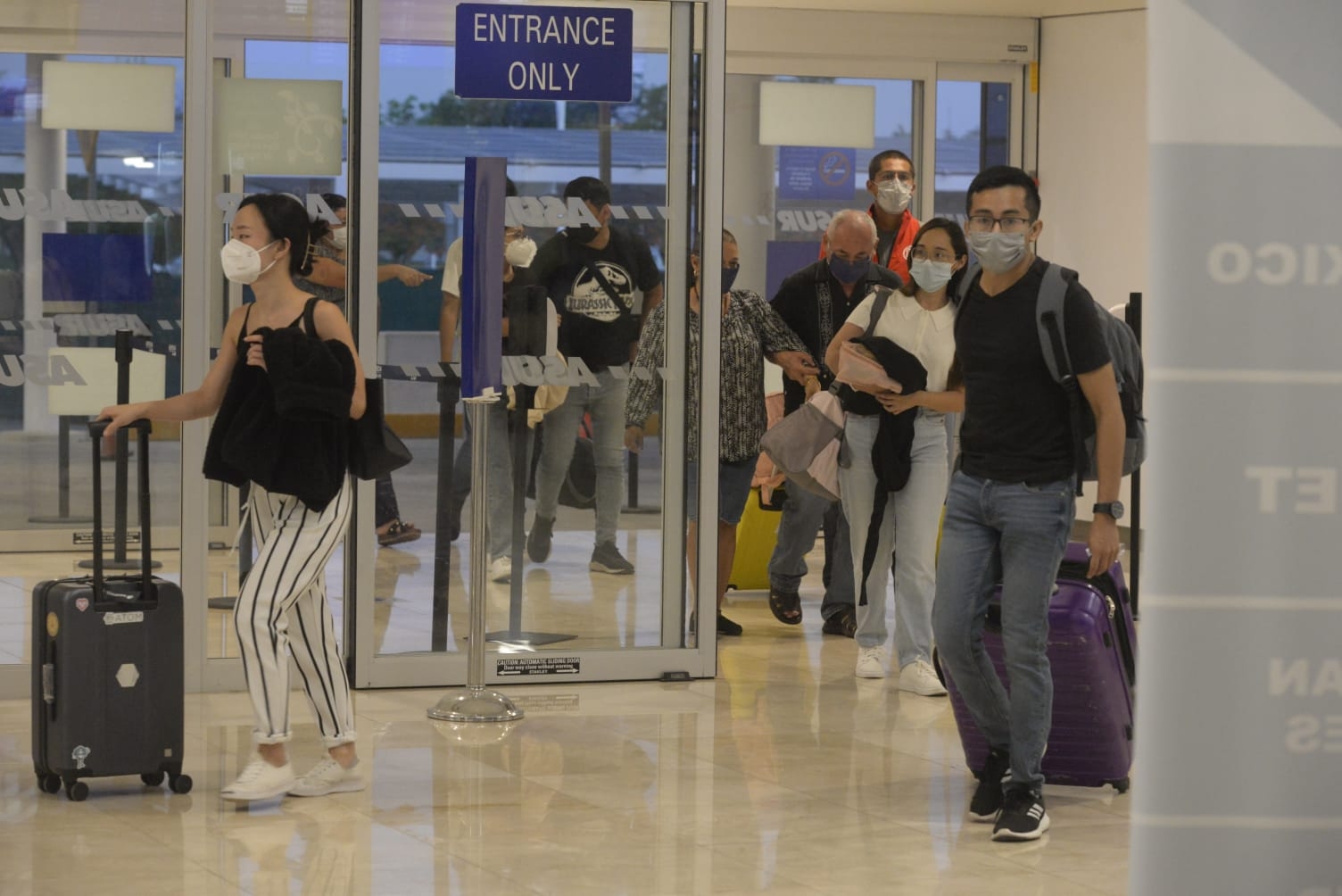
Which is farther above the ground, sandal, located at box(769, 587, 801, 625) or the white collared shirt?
the white collared shirt

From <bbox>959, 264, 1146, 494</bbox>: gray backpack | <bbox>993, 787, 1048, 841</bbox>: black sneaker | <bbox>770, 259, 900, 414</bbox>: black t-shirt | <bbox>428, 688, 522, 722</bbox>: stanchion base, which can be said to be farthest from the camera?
<bbox>770, 259, 900, 414</bbox>: black t-shirt

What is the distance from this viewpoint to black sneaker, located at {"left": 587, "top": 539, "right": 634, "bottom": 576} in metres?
6.71

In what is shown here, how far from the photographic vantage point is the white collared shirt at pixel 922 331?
644cm

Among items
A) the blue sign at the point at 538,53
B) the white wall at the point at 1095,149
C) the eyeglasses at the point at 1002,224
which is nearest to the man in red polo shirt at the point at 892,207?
the blue sign at the point at 538,53

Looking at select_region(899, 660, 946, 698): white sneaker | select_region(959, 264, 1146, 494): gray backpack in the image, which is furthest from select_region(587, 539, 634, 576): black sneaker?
select_region(959, 264, 1146, 494): gray backpack

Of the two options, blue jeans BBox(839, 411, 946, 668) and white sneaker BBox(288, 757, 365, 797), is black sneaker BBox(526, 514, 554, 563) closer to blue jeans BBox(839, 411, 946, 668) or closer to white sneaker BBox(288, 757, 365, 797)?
blue jeans BBox(839, 411, 946, 668)

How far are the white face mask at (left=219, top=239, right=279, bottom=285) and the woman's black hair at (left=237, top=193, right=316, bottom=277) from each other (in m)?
0.06

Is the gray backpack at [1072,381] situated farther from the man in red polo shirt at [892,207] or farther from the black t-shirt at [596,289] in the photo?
the man in red polo shirt at [892,207]

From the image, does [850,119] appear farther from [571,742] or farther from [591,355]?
[571,742]

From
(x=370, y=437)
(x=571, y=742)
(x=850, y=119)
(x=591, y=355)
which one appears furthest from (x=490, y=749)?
(x=850, y=119)

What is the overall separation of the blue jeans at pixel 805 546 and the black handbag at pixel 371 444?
3.27 m

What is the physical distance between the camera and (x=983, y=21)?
37.5 feet

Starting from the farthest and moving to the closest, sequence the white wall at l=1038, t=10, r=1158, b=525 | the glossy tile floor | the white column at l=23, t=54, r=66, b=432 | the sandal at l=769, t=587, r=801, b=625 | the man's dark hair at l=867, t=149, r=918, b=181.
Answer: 1. the white wall at l=1038, t=10, r=1158, b=525
2. the man's dark hair at l=867, t=149, r=918, b=181
3. the sandal at l=769, t=587, r=801, b=625
4. the white column at l=23, t=54, r=66, b=432
5. the glossy tile floor

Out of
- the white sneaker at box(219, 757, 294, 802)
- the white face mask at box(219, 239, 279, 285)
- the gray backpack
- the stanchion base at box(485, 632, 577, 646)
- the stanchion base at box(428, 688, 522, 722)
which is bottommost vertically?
the stanchion base at box(428, 688, 522, 722)
